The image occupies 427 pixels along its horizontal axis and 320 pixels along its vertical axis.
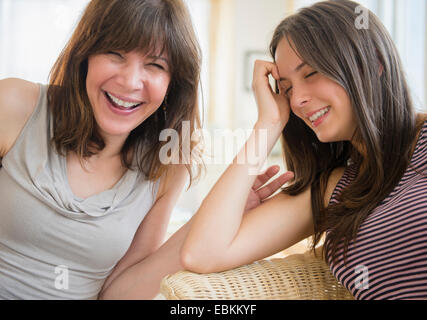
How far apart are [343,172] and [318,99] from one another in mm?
250

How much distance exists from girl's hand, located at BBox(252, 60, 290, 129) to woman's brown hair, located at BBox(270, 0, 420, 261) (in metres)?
0.12

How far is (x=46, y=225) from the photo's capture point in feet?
3.43

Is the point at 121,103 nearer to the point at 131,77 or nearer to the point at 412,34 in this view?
the point at 131,77

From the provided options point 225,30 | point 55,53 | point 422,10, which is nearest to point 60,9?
point 55,53

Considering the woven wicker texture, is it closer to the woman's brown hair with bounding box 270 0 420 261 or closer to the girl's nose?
the woman's brown hair with bounding box 270 0 420 261

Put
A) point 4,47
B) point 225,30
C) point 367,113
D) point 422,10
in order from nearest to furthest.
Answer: point 367,113, point 422,10, point 4,47, point 225,30

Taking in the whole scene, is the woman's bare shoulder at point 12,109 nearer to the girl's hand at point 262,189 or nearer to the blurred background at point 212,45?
the girl's hand at point 262,189

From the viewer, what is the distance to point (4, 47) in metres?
4.24

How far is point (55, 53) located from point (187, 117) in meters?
3.73

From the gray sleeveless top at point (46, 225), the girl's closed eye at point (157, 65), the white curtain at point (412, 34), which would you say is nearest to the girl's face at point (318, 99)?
Result: the girl's closed eye at point (157, 65)

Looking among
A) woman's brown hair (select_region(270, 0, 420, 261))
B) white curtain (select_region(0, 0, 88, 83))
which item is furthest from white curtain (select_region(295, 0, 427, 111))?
white curtain (select_region(0, 0, 88, 83))

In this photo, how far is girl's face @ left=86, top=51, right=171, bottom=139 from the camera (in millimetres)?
1051

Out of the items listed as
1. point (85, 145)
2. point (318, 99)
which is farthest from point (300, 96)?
point (85, 145)
